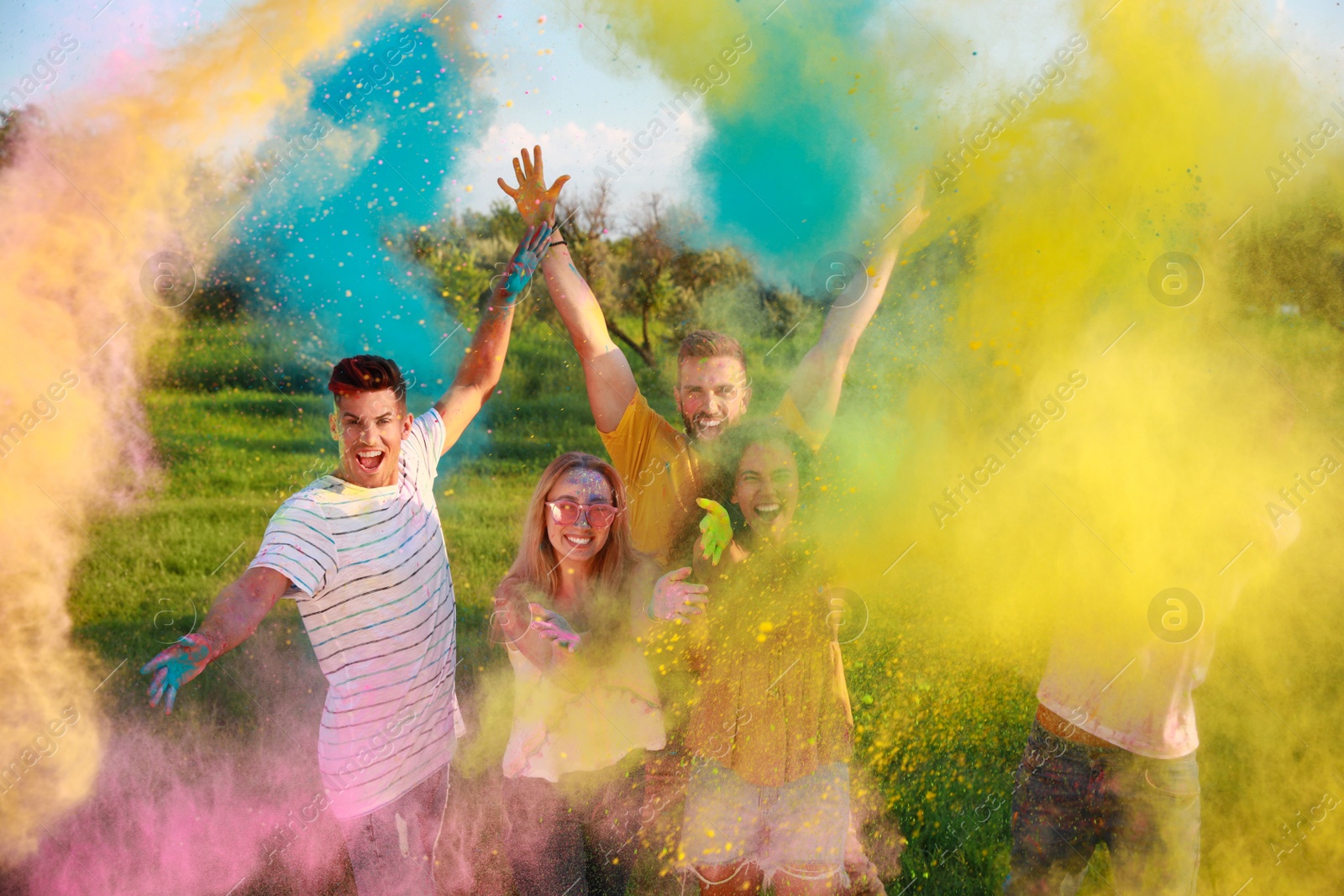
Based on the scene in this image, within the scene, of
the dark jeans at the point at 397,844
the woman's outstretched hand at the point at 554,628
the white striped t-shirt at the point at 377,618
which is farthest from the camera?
the dark jeans at the point at 397,844

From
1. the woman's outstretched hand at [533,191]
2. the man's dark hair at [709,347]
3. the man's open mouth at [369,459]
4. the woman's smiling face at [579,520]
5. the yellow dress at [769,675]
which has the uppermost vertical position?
the woman's outstretched hand at [533,191]

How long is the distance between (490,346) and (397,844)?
2057 millimetres

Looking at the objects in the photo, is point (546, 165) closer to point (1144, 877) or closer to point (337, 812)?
point (337, 812)

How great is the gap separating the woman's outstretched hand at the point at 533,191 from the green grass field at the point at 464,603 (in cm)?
88

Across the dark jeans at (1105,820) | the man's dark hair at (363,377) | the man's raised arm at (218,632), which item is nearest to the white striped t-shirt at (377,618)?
the man's raised arm at (218,632)

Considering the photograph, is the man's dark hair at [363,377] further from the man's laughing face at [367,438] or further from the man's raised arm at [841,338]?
the man's raised arm at [841,338]

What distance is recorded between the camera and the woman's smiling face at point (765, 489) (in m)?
3.86

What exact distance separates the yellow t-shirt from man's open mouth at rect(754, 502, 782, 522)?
0.88 feet

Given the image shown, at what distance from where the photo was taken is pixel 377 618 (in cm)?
362

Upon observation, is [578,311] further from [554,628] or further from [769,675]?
[769,675]

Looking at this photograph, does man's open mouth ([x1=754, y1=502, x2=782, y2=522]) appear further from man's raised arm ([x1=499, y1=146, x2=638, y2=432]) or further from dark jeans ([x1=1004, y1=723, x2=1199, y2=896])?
dark jeans ([x1=1004, y1=723, x2=1199, y2=896])

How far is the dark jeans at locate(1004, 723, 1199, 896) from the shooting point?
3.65 meters

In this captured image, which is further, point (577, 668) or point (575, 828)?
point (575, 828)

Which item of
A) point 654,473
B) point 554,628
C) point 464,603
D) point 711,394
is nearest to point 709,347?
point 711,394
